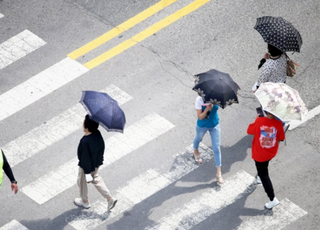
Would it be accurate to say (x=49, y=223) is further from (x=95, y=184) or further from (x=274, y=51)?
(x=274, y=51)

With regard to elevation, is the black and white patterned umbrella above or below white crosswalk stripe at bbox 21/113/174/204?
above

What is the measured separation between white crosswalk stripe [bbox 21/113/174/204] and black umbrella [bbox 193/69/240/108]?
1782 millimetres

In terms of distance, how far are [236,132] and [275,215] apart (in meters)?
1.73

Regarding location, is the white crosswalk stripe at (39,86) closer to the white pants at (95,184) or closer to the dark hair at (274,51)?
the white pants at (95,184)

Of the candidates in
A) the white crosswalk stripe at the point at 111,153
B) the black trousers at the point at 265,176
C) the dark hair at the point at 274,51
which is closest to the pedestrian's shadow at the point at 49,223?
the white crosswalk stripe at the point at 111,153

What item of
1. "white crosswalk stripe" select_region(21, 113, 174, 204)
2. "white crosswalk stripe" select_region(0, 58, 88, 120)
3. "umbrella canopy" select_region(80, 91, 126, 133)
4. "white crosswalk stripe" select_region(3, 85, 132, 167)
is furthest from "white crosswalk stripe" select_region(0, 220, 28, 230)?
"white crosswalk stripe" select_region(0, 58, 88, 120)

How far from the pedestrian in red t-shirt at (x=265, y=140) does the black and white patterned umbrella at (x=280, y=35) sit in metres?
1.25

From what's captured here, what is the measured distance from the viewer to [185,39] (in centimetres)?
1334

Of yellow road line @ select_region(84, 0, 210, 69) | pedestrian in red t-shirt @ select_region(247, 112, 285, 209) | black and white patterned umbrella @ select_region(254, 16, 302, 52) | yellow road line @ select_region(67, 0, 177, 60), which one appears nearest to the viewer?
pedestrian in red t-shirt @ select_region(247, 112, 285, 209)

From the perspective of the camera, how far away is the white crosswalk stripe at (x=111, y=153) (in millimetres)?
10883

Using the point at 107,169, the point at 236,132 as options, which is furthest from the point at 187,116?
the point at 107,169

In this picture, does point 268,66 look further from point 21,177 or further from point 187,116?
point 21,177

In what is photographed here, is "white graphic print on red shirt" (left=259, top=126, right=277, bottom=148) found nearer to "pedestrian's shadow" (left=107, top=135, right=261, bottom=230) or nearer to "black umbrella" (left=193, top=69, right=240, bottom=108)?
"black umbrella" (left=193, top=69, right=240, bottom=108)

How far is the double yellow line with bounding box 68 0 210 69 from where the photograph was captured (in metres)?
13.1
